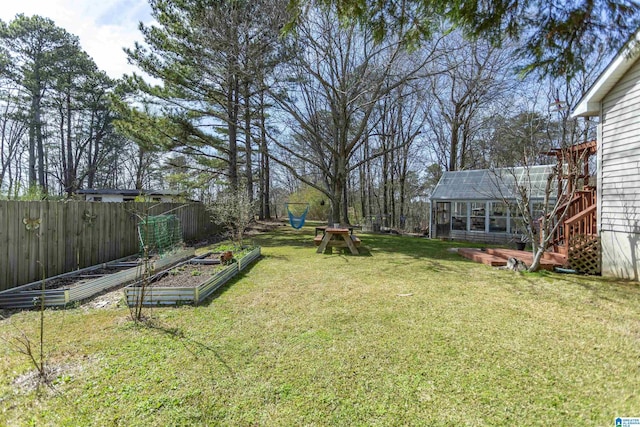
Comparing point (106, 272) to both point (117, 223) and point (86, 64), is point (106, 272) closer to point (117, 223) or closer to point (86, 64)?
point (117, 223)

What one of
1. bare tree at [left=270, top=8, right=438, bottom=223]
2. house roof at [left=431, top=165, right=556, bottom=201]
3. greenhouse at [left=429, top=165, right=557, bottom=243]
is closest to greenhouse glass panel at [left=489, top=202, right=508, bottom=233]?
greenhouse at [left=429, top=165, right=557, bottom=243]

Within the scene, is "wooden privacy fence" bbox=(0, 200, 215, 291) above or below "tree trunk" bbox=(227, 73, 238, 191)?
below

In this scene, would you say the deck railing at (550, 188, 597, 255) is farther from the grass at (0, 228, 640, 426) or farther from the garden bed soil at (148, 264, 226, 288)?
the garden bed soil at (148, 264, 226, 288)

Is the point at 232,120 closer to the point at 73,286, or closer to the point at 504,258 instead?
the point at 73,286

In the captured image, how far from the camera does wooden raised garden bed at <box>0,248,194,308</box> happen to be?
369 centimetres

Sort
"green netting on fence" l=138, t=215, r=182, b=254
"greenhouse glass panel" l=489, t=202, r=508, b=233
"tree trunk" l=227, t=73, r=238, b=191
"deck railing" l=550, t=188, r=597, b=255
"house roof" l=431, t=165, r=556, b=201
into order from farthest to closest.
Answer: "tree trunk" l=227, t=73, r=238, b=191 < "greenhouse glass panel" l=489, t=202, r=508, b=233 < "house roof" l=431, t=165, r=556, b=201 < "green netting on fence" l=138, t=215, r=182, b=254 < "deck railing" l=550, t=188, r=597, b=255

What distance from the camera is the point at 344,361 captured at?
7.91 feet

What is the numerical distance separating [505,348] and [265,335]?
7.15 feet

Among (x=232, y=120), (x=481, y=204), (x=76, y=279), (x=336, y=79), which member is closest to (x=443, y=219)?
(x=481, y=204)

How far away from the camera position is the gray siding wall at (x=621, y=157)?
493cm

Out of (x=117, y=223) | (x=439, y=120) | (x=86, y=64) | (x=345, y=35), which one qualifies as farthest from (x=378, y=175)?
(x=86, y=64)

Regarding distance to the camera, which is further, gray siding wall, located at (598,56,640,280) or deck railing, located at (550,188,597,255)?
deck railing, located at (550,188,597,255)

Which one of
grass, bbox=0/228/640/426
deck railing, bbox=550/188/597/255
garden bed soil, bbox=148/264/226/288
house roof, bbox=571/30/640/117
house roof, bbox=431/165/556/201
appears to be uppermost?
house roof, bbox=571/30/640/117

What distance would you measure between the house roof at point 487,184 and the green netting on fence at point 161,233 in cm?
986
